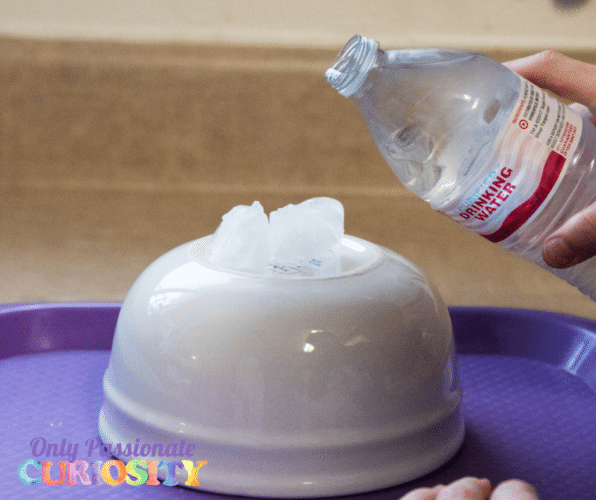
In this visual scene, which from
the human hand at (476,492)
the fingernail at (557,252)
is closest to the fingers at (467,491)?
the human hand at (476,492)

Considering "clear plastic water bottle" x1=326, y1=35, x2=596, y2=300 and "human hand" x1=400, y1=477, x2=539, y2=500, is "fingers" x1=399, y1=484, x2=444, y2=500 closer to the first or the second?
"human hand" x1=400, y1=477, x2=539, y2=500

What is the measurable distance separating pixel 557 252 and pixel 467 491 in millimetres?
221

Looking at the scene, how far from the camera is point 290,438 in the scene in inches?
23.6

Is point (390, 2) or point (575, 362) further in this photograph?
point (390, 2)

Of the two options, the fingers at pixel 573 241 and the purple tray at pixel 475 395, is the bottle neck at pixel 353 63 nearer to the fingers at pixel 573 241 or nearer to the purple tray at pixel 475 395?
the fingers at pixel 573 241

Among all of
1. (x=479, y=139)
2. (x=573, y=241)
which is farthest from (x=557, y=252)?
(x=479, y=139)

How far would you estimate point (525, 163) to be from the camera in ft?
1.99

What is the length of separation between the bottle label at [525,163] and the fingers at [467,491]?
0.72 feet

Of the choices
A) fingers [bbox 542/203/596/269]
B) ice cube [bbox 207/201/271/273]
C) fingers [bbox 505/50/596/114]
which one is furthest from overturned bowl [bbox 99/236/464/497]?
fingers [bbox 505/50/596/114]

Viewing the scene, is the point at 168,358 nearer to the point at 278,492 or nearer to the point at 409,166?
the point at 278,492

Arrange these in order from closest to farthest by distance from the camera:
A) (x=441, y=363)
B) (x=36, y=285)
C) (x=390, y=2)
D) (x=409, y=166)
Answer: (x=441, y=363)
(x=409, y=166)
(x=36, y=285)
(x=390, y=2)

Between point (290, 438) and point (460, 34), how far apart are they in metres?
1.44

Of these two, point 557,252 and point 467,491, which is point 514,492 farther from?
point 557,252

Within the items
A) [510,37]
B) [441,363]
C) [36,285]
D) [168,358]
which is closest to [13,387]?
[168,358]
